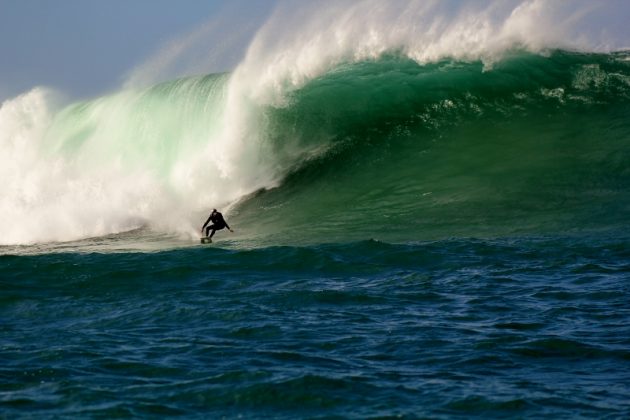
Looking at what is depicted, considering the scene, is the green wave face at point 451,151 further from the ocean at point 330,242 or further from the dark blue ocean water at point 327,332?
the dark blue ocean water at point 327,332

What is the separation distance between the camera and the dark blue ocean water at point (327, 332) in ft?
22.3

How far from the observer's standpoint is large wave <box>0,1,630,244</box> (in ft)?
52.2

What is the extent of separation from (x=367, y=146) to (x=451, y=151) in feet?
5.75

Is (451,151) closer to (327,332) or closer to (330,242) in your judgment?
(330,242)

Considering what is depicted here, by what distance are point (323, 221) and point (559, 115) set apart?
18.7 ft

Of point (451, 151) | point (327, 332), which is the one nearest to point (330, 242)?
point (451, 151)

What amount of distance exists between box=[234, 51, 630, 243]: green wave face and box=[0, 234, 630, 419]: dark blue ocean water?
6.07 ft

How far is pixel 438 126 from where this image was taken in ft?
61.9

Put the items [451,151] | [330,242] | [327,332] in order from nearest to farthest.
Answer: [327,332] → [330,242] → [451,151]

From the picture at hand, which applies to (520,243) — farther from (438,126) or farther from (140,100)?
(140,100)

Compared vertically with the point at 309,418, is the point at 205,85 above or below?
above

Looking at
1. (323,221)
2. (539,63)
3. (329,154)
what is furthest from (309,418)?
(539,63)

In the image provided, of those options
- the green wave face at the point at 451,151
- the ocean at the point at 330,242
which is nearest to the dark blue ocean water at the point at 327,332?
the ocean at the point at 330,242

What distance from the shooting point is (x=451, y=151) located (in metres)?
18.0
